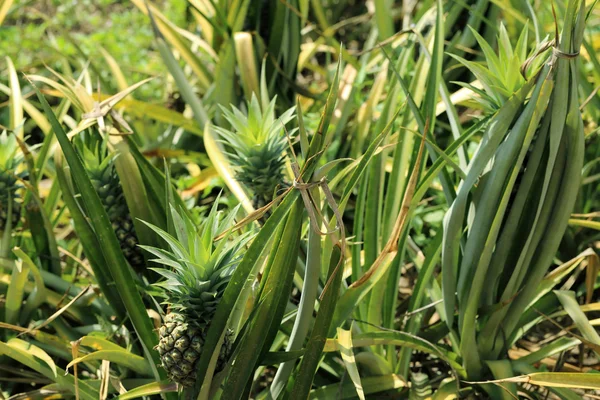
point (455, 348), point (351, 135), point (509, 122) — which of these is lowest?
point (455, 348)

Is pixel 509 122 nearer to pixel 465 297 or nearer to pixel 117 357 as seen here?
pixel 465 297

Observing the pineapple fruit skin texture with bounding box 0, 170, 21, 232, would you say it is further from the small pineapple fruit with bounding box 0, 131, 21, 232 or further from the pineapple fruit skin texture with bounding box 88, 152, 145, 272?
the pineapple fruit skin texture with bounding box 88, 152, 145, 272

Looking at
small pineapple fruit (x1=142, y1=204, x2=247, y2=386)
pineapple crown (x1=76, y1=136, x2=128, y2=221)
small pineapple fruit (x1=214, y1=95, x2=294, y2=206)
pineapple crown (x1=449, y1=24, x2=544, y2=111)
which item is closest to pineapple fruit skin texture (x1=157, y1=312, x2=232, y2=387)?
small pineapple fruit (x1=142, y1=204, x2=247, y2=386)

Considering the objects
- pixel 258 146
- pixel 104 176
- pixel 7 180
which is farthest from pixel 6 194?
pixel 258 146

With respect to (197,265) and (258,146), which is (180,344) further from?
(258,146)

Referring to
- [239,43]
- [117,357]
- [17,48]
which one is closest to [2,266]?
[117,357]
